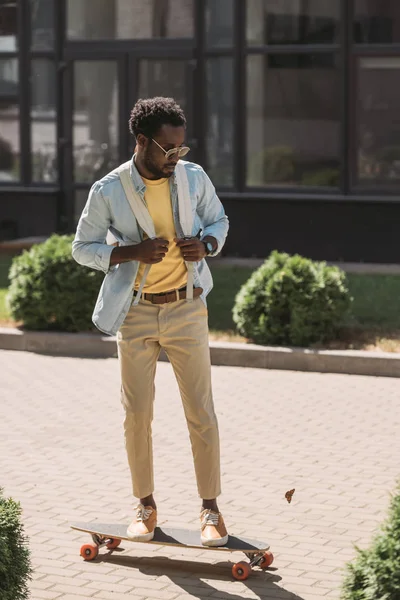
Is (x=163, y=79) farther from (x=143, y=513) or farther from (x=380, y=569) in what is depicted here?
(x=380, y=569)

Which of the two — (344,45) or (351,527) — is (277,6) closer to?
(344,45)

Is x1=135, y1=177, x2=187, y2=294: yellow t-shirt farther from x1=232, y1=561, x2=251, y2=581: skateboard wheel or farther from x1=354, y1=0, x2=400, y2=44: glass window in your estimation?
x1=354, y1=0, x2=400, y2=44: glass window

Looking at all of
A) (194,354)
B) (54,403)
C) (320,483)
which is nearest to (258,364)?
(54,403)

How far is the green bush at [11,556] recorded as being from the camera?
204 inches

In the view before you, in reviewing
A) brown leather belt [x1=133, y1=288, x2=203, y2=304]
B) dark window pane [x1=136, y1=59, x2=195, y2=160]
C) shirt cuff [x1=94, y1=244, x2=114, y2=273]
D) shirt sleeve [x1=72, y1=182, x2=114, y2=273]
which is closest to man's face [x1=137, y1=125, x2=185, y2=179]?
shirt sleeve [x1=72, y1=182, x2=114, y2=273]

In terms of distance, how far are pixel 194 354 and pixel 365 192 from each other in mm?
12434

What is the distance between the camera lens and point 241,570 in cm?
629

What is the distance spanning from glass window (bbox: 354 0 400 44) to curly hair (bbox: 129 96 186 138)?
12.5m

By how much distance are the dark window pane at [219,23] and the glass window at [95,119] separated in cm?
160

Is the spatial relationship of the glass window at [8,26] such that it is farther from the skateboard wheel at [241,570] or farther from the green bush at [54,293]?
the skateboard wheel at [241,570]

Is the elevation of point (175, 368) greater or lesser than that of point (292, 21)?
lesser

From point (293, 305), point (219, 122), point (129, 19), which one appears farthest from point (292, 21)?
point (293, 305)

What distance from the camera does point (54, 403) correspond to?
35.2ft

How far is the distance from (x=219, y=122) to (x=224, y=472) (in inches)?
455
